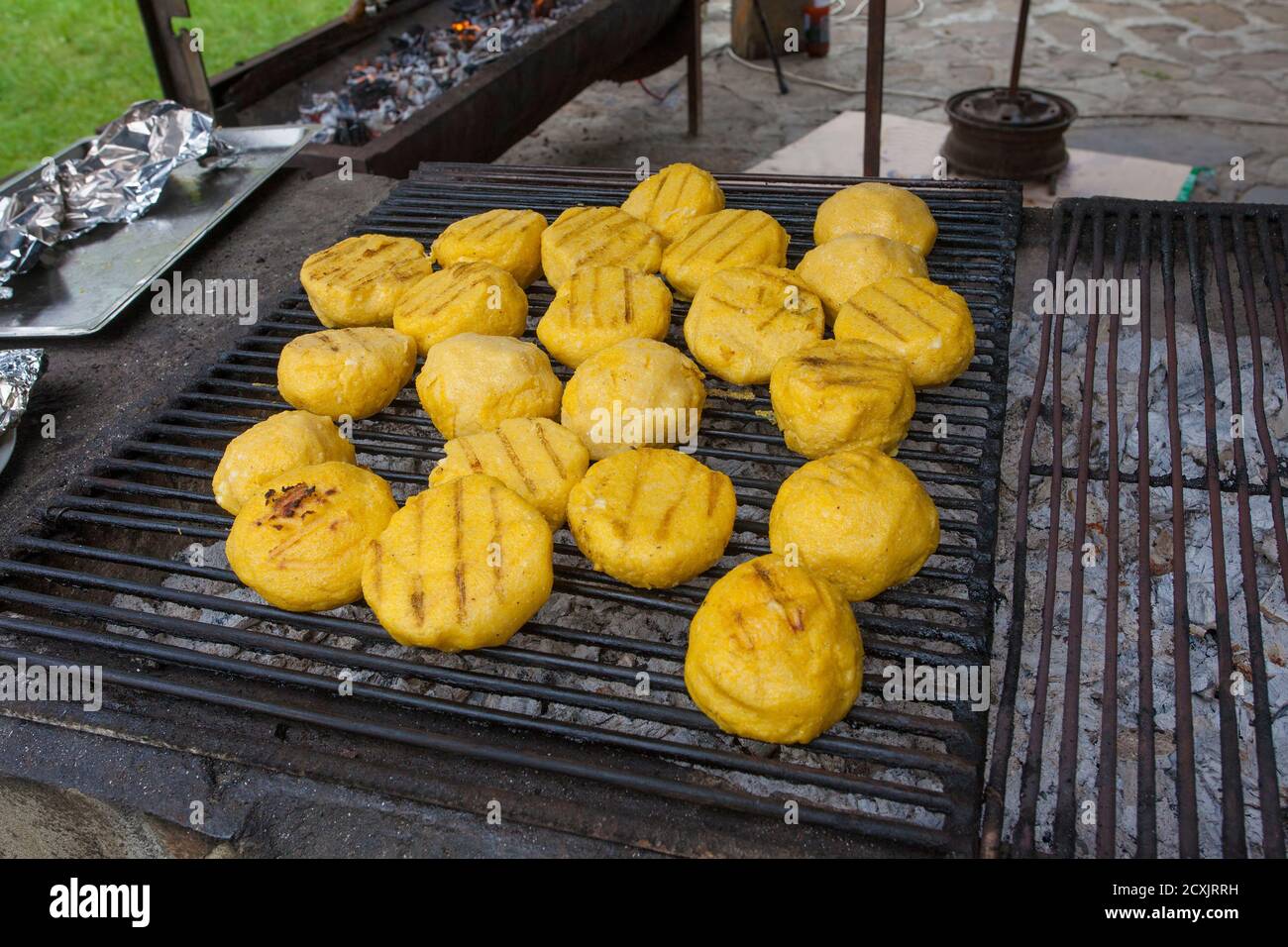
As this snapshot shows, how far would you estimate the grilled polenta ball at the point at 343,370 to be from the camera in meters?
2.95

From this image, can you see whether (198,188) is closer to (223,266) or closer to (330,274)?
(223,266)

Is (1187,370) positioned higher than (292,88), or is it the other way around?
(292,88)

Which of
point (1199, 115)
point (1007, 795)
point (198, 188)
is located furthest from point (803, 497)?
point (1199, 115)

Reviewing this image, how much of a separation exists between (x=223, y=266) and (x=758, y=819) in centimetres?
347

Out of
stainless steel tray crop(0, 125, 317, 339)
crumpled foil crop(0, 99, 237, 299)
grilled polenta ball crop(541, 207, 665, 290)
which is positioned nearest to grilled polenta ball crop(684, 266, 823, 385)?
grilled polenta ball crop(541, 207, 665, 290)

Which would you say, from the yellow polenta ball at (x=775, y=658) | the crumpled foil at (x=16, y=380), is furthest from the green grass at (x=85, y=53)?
the yellow polenta ball at (x=775, y=658)

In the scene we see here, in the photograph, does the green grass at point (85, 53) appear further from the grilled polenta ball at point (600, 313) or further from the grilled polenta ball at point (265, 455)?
the grilled polenta ball at point (600, 313)

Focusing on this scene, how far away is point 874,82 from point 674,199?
1899 millimetres

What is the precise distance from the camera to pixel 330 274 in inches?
134

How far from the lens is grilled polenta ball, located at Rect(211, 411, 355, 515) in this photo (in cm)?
270

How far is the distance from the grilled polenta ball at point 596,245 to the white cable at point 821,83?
557 centimetres

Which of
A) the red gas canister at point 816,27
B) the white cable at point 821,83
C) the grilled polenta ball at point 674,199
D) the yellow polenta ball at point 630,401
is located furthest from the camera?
the red gas canister at point 816,27

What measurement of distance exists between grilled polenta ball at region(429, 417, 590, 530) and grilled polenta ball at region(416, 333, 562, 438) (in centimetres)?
13

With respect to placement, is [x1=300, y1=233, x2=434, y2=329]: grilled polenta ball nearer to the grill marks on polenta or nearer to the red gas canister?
the grill marks on polenta
